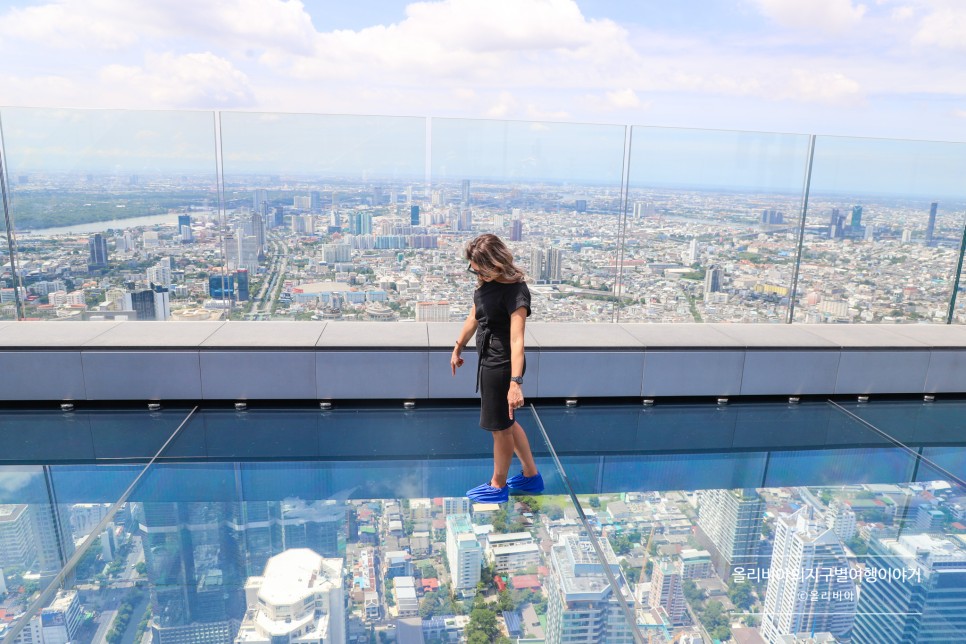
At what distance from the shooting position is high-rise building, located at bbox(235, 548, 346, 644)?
2.62 m

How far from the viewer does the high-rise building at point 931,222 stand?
21.2 ft

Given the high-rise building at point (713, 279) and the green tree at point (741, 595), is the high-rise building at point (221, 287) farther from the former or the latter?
the green tree at point (741, 595)

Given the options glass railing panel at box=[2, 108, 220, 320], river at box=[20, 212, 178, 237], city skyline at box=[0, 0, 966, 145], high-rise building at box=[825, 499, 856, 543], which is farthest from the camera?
city skyline at box=[0, 0, 966, 145]

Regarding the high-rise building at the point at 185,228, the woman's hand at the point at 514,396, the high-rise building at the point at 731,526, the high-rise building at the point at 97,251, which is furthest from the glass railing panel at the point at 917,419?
the high-rise building at the point at 97,251

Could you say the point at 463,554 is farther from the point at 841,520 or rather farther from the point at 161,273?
the point at 161,273

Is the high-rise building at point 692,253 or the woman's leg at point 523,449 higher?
the high-rise building at point 692,253

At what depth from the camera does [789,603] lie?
291 centimetres

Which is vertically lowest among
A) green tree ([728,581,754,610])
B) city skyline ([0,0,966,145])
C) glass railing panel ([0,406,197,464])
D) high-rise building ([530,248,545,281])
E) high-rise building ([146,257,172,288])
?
glass railing panel ([0,406,197,464])

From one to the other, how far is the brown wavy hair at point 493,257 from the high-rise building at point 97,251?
3820 mm

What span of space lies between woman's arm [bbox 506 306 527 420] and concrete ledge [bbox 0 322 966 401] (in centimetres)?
177

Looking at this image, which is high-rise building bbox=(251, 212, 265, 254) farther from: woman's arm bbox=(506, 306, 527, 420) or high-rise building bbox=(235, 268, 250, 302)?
woman's arm bbox=(506, 306, 527, 420)

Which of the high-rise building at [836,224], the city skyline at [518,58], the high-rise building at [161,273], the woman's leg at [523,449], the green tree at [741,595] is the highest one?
the city skyline at [518,58]

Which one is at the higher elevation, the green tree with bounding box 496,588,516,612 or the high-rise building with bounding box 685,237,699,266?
the high-rise building with bounding box 685,237,699,266

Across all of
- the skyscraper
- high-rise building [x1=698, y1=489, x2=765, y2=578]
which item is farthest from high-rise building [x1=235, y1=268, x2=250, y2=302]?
the skyscraper
